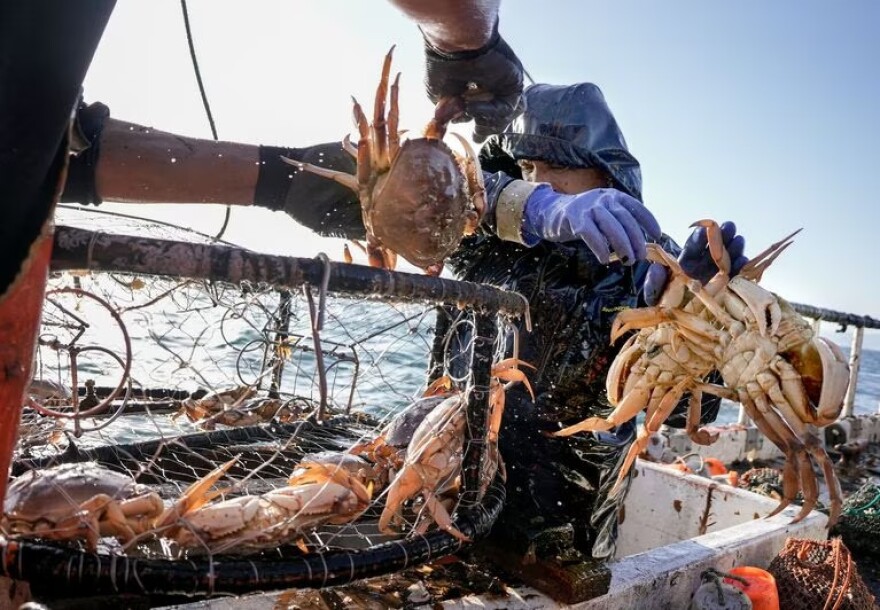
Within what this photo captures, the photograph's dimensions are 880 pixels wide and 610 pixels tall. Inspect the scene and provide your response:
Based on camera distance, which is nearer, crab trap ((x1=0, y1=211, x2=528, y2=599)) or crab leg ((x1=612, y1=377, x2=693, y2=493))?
crab trap ((x1=0, y1=211, x2=528, y2=599))

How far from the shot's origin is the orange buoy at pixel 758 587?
3.46m

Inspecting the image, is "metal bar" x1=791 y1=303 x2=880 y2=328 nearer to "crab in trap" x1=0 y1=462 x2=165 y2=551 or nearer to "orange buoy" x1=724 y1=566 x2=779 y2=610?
"orange buoy" x1=724 y1=566 x2=779 y2=610

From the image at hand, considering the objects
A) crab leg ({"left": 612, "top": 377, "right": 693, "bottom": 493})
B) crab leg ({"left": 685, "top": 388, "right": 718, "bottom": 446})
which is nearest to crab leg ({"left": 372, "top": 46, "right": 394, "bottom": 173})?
crab leg ({"left": 612, "top": 377, "right": 693, "bottom": 493})

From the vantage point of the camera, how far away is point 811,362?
8.95 feet

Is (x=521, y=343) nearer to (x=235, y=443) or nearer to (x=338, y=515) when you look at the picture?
(x=338, y=515)

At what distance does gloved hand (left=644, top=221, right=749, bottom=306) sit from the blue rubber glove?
25cm

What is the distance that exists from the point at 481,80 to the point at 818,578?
3722 millimetres

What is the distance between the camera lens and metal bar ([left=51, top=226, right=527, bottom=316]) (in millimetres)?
1437

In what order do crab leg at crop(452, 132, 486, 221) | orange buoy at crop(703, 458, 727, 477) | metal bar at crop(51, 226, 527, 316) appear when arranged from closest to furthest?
metal bar at crop(51, 226, 527, 316) < crab leg at crop(452, 132, 486, 221) < orange buoy at crop(703, 458, 727, 477)

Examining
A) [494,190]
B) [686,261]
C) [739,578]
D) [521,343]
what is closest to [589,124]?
[494,190]

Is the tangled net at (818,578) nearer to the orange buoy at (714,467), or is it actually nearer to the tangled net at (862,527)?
the tangled net at (862,527)

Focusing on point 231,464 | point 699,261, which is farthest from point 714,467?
point 231,464

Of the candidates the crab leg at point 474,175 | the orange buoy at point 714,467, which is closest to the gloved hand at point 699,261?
the crab leg at point 474,175

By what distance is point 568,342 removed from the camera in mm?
3248
